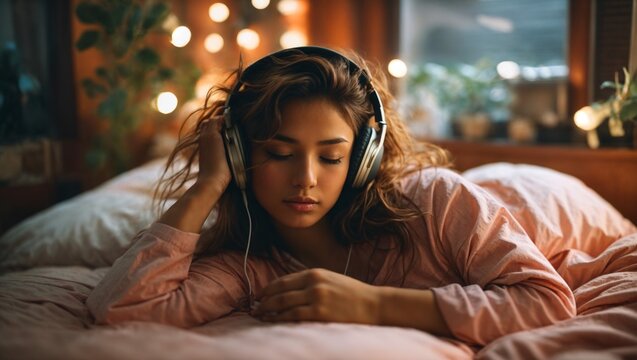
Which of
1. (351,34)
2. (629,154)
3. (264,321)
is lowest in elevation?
(264,321)

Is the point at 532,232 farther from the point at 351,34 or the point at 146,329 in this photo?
the point at 351,34

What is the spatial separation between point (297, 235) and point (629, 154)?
3.70 ft

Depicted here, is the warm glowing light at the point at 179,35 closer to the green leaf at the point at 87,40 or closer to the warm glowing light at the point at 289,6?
the green leaf at the point at 87,40

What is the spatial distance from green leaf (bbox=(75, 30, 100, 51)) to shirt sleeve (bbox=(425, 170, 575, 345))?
169 centimetres

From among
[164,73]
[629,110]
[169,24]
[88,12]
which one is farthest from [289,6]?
[629,110]

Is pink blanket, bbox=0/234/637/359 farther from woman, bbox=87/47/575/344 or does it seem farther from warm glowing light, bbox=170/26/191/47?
warm glowing light, bbox=170/26/191/47

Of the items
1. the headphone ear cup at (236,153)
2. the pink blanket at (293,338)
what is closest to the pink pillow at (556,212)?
the pink blanket at (293,338)

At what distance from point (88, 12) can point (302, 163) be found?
1599mm

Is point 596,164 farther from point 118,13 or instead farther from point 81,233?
point 118,13

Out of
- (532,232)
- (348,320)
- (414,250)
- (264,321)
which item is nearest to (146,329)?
(264,321)

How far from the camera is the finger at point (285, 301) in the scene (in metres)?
0.94

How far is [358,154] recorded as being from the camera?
3.63 ft

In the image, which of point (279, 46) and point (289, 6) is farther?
point (279, 46)

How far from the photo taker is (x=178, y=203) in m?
1.09
